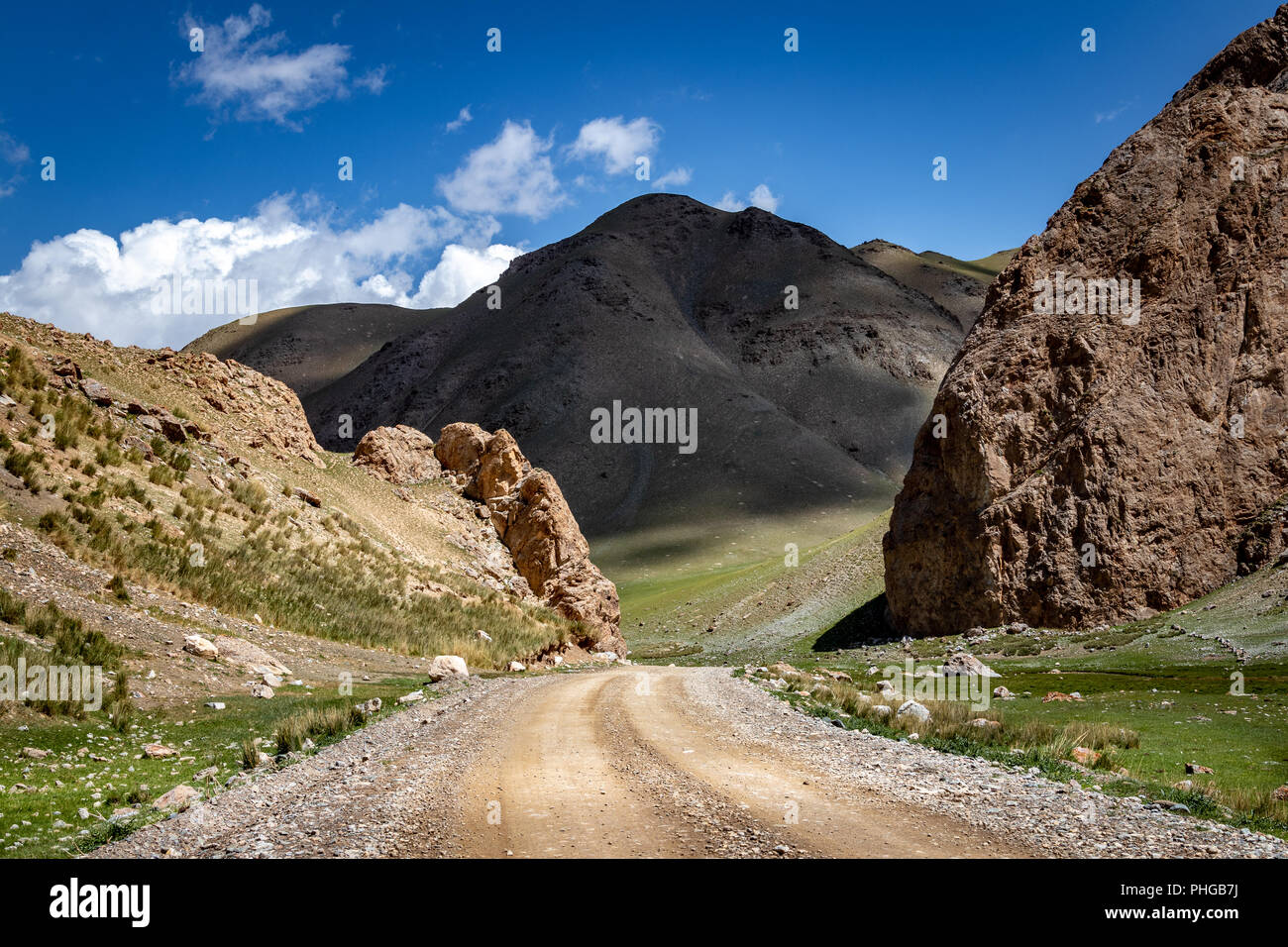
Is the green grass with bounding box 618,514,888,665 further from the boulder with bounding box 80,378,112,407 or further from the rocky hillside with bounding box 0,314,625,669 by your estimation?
the boulder with bounding box 80,378,112,407

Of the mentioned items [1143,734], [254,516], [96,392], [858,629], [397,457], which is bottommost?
[858,629]

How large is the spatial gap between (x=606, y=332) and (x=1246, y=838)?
144 metres

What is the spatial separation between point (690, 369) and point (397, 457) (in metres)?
97.3

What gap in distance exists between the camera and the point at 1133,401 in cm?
3653

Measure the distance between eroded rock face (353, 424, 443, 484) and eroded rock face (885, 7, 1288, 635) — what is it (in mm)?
27228

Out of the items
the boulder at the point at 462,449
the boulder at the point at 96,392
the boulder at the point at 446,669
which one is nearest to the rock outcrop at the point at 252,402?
the boulder at the point at 462,449

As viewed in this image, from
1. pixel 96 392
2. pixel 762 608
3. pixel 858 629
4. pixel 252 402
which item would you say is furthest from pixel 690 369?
pixel 96 392

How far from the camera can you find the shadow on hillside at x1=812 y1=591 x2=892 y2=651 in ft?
152

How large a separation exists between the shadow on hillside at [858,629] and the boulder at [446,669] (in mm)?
27588

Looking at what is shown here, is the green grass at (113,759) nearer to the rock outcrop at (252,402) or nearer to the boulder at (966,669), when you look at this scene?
the boulder at (966,669)

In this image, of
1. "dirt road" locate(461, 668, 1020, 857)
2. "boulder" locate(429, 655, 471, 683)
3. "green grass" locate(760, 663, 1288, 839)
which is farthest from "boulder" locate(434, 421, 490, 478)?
"dirt road" locate(461, 668, 1020, 857)

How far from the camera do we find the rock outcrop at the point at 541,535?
4050 centimetres

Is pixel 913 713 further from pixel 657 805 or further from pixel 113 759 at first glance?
pixel 113 759
